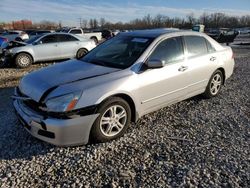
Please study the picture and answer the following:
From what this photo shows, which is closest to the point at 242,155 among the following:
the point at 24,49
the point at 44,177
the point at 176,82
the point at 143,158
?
the point at 143,158

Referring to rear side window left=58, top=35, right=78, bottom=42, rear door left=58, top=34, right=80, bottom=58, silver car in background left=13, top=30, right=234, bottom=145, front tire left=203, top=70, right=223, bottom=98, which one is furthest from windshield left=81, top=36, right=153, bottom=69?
rear side window left=58, top=35, right=78, bottom=42

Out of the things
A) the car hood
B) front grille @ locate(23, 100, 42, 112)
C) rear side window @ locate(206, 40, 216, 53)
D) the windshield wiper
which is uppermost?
rear side window @ locate(206, 40, 216, 53)

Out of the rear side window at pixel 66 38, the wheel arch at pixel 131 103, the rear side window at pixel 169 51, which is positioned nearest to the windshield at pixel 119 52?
the rear side window at pixel 169 51

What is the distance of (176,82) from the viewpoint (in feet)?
15.0

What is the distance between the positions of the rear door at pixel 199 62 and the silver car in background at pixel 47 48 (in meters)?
6.10

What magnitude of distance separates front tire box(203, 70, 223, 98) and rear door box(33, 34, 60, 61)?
7.66 meters

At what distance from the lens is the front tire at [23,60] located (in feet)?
34.3

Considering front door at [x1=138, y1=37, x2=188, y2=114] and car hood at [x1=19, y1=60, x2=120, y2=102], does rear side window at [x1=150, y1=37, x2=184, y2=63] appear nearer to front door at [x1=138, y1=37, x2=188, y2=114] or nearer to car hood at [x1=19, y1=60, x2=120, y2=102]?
front door at [x1=138, y1=37, x2=188, y2=114]

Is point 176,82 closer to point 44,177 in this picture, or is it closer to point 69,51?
point 44,177

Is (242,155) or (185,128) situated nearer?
(242,155)

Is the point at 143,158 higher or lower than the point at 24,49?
lower

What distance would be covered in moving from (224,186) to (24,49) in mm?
9710

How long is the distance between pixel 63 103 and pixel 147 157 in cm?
131

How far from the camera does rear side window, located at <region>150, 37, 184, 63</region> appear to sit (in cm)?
435
